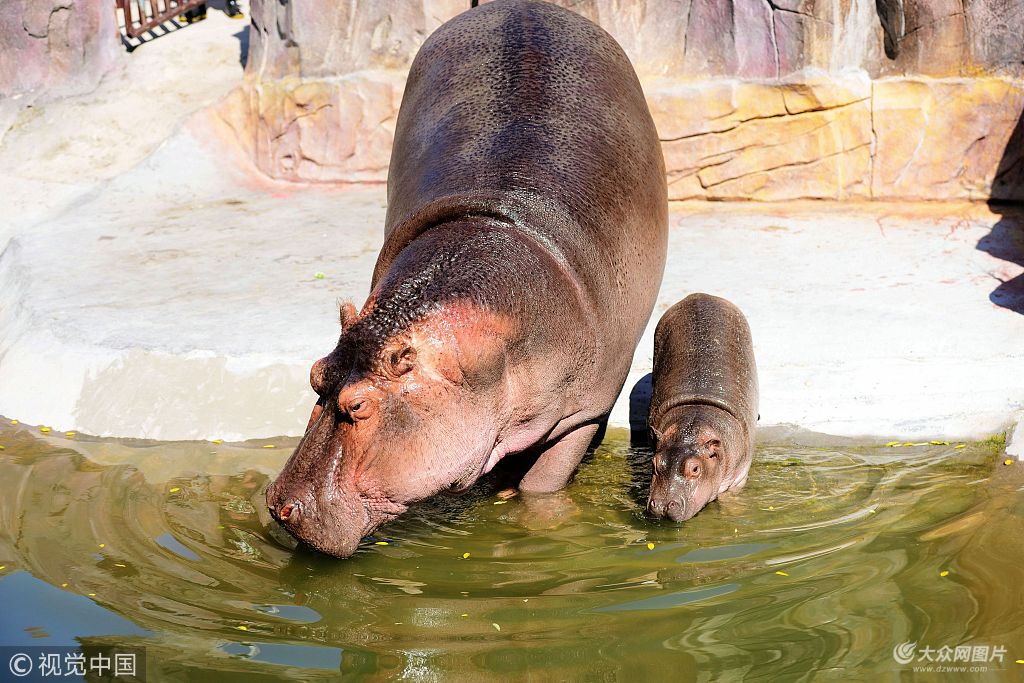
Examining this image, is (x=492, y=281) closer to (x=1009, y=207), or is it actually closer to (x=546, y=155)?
(x=546, y=155)

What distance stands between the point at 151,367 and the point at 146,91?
555 cm

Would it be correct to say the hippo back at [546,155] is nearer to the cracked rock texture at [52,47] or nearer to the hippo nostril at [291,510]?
the hippo nostril at [291,510]

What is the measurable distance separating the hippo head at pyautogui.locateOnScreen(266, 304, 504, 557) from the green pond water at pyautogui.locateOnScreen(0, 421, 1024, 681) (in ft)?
1.25

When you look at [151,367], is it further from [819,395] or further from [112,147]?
[112,147]

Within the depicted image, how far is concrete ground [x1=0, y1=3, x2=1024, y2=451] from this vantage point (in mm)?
5488

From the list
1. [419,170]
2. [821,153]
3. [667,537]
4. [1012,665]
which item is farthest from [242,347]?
[821,153]

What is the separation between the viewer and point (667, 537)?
4.30 metres

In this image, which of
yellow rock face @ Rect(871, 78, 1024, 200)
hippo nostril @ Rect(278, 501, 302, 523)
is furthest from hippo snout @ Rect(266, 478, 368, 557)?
yellow rock face @ Rect(871, 78, 1024, 200)

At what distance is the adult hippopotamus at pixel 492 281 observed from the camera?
11.3ft

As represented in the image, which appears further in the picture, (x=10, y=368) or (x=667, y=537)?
(x=10, y=368)

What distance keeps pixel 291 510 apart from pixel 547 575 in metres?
0.97

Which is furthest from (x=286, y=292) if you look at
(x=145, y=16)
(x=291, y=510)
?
(x=145, y=16)

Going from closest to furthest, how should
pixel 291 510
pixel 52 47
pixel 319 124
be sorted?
pixel 291 510 → pixel 319 124 → pixel 52 47

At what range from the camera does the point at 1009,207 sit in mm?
8141
